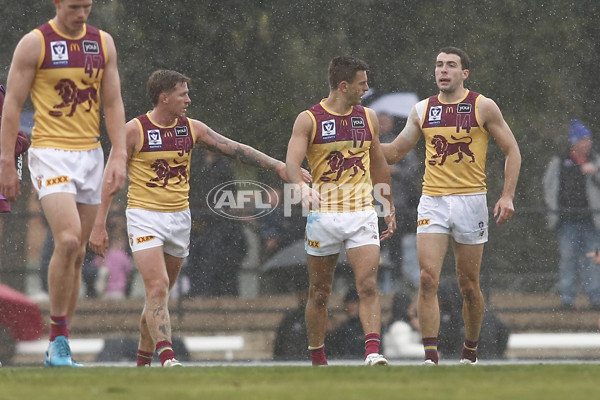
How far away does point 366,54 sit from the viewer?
11.8 m

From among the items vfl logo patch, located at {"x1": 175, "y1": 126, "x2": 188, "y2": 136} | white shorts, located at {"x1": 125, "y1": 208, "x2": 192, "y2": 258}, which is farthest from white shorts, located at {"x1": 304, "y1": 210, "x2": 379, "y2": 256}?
vfl logo patch, located at {"x1": 175, "y1": 126, "x2": 188, "y2": 136}

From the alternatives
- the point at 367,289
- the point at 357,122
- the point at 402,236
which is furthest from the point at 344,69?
the point at 402,236

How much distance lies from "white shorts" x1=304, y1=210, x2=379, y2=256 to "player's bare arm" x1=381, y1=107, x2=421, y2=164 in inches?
27.4

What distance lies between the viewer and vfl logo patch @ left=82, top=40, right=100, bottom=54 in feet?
24.7

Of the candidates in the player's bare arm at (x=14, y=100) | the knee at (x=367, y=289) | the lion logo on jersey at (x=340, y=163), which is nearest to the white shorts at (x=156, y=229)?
the lion logo on jersey at (x=340, y=163)

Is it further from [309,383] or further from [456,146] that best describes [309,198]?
[309,383]

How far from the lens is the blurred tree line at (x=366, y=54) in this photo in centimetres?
1180

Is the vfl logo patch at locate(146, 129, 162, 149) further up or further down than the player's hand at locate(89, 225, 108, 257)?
further up

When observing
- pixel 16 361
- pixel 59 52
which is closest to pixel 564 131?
pixel 16 361

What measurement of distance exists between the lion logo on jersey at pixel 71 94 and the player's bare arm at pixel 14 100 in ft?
0.54

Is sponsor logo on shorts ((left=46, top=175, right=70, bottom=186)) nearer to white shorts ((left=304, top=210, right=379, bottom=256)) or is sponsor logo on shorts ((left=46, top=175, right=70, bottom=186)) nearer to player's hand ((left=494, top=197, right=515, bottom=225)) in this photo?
white shorts ((left=304, top=210, right=379, bottom=256))

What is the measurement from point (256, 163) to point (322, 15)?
2.72 m

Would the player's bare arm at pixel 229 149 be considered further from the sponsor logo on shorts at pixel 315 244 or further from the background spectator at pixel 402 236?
the background spectator at pixel 402 236

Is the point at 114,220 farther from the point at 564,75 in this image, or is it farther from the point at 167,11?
the point at 564,75
